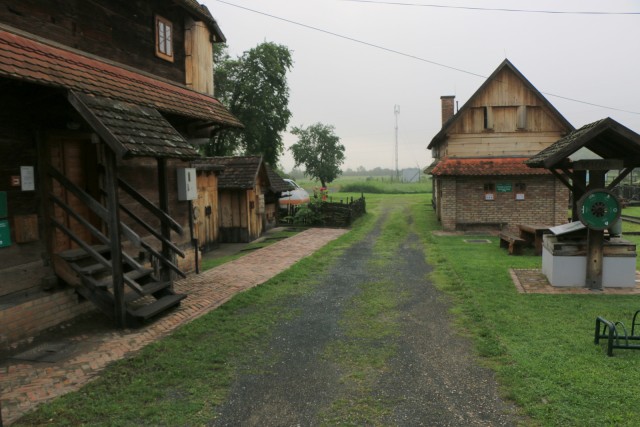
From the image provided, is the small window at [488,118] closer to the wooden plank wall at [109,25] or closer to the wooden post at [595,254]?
the wooden post at [595,254]

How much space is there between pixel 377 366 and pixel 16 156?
6.26 metres

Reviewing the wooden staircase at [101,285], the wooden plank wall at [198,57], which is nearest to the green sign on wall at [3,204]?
the wooden staircase at [101,285]

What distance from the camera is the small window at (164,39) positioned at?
10586 mm

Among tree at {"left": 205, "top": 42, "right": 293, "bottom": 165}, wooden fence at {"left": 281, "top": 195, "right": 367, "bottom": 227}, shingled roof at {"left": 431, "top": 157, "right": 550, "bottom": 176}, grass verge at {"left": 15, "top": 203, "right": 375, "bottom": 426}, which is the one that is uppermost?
tree at {"left": 205, "top": 42, "right": 293, "bottom": 165}

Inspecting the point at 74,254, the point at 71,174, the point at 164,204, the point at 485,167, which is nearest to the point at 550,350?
the point at 164,204

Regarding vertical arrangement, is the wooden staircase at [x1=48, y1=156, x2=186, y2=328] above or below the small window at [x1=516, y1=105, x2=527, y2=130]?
below

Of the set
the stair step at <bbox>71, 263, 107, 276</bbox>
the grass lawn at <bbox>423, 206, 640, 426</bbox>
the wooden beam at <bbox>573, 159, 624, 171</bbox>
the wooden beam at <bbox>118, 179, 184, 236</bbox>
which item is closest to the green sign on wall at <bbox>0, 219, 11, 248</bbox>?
the stair step at <bbox>71, 263, 107, 276</bbox>

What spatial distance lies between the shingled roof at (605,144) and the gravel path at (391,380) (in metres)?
4.07

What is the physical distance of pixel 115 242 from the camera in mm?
7359

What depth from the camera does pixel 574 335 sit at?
682cm

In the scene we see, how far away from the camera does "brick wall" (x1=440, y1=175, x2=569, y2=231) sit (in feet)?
64.1

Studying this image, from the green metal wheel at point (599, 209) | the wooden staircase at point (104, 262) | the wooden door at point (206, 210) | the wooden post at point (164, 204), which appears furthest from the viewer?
the wooden door at point (206, 210)

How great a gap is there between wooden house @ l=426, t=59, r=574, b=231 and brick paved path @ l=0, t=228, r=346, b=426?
1051 cm

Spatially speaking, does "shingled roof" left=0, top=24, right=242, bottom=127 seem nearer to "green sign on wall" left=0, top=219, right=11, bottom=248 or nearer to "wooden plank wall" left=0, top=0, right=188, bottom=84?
"wooden plank wall" left=0, top=0, right=188, bottom=84
